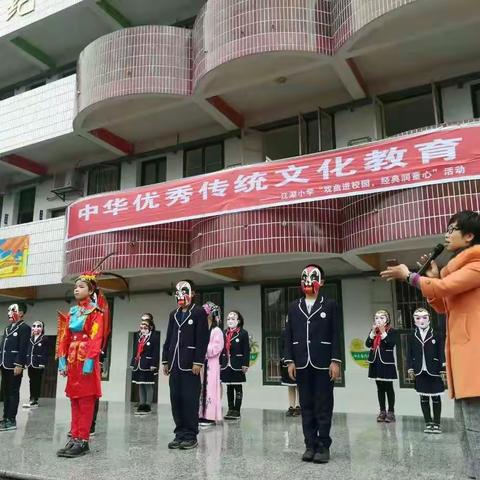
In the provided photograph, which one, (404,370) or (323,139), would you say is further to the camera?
(323,139)

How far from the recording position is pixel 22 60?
686 inches

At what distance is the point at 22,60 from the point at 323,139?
10893 millimetres

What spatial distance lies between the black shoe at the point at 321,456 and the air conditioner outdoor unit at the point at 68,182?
1242 centimetres

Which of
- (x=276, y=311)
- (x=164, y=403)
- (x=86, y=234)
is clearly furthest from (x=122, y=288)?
(x=276, y=311)

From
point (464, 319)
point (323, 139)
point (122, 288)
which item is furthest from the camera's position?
point (122, 288)

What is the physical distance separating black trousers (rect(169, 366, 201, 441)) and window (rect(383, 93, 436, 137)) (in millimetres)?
8122

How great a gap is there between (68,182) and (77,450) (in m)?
11.4

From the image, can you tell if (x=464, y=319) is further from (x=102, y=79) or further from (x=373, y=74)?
(x=102, y=79)

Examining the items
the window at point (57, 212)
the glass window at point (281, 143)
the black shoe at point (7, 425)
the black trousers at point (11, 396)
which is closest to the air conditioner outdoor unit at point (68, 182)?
the window at point (57, 212)

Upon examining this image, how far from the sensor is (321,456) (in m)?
5.71

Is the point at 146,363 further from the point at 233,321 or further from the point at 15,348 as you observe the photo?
the point at 15,348

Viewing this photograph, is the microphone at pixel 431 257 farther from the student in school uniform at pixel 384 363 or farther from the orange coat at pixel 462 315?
the student in school uniform at pixel 384 363

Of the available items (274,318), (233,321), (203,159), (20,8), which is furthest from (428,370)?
(20,8)

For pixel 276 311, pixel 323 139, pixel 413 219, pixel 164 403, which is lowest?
pixel 164 403
